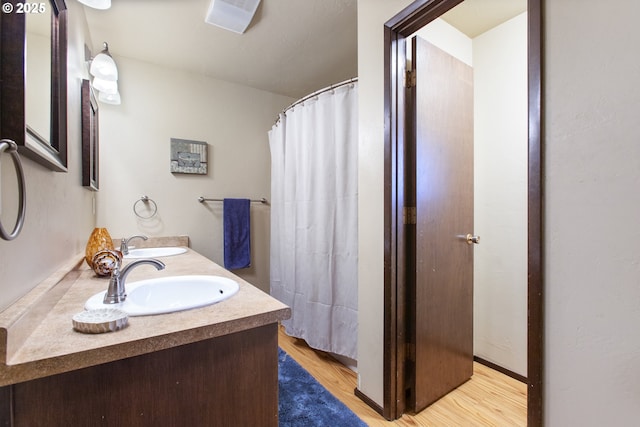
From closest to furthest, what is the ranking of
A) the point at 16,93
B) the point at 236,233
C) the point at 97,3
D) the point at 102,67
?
the point at 16,93
the point at 97,3
the point at 102,67
the point at 236,233

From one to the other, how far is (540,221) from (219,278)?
1125 mm

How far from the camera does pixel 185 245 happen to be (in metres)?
2.50

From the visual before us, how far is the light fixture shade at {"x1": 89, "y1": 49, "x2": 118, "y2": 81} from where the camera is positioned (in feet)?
5.51

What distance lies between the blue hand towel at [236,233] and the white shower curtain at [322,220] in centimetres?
45

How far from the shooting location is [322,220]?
2094 millimetres

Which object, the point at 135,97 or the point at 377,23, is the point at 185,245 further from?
the point at 377,23

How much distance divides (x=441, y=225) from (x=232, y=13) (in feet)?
5.88

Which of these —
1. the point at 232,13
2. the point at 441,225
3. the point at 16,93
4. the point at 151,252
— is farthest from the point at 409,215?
the point at 151,252

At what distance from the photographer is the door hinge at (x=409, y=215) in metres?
1.46

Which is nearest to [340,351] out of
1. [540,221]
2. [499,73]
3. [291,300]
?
[291,300]

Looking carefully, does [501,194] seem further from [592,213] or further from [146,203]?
[146,203]

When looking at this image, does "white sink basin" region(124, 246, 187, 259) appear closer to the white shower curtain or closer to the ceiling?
the white shower curtain

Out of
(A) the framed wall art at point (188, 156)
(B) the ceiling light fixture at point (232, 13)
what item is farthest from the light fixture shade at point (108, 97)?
(B) the ceiling light fixture at point (232, 13)

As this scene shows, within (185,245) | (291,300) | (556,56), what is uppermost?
(556,56)
